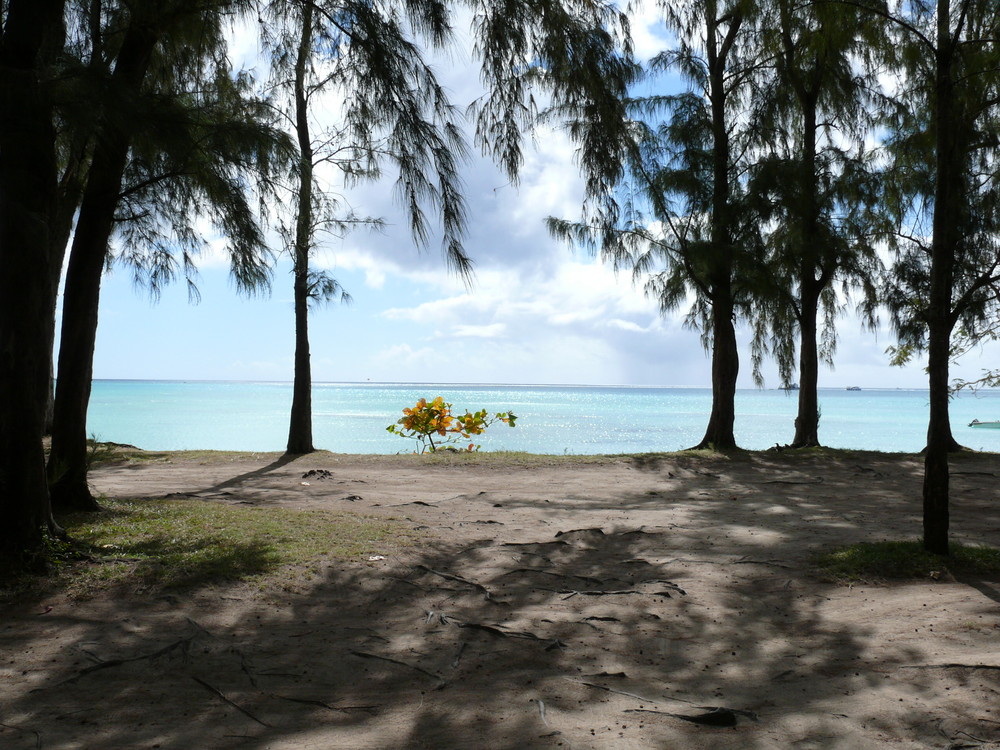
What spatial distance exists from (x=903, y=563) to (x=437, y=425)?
11.0m

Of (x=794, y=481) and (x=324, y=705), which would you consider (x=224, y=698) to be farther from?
(x=794, y=481)

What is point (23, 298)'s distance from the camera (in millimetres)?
4887

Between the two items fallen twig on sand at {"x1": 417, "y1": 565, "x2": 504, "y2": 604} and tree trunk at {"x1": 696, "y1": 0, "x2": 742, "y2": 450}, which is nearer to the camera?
fallen twig on sand at {"x1": 417, "y1": 565, "x2": 504, "y2": 604}

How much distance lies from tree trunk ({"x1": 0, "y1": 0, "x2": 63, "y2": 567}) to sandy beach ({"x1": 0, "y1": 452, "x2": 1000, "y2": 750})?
87 centimetres

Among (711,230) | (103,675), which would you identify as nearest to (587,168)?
(103,675)

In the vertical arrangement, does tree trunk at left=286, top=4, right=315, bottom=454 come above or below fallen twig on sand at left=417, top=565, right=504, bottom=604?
above

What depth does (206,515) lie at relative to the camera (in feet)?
22.6

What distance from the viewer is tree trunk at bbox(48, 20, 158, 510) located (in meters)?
6.67

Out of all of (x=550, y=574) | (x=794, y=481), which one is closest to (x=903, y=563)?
(x=550, y=574)

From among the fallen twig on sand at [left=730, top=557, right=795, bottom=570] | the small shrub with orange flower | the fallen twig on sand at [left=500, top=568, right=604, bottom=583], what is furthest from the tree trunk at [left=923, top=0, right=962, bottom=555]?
the small shrub with orange flower

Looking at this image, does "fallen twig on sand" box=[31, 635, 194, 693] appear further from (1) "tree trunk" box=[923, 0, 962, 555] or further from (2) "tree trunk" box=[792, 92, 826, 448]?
(2) "tree trunk" box=[792, 92, 826, 448]

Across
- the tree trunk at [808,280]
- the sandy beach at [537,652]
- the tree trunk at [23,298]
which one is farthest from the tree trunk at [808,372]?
the tree trunk at [23,298]

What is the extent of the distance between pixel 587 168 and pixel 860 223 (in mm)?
10962

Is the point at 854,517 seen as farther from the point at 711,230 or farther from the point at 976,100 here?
the point at 711,230
